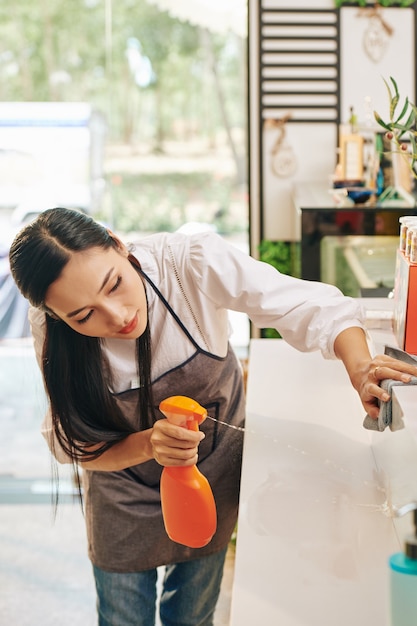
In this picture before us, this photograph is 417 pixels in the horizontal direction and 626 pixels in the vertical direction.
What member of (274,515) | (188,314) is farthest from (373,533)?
(188,314)

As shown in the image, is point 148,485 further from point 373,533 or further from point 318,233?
point 318,233

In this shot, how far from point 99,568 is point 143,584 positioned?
9 centimetres

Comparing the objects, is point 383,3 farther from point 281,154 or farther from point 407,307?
point 407,307

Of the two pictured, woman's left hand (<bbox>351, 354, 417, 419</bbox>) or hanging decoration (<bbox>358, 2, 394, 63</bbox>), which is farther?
hanging decoration (<bbox>358, 2, 394, 63</bbox>)

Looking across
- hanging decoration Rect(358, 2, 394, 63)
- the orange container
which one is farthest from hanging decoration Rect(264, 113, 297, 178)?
the orange container

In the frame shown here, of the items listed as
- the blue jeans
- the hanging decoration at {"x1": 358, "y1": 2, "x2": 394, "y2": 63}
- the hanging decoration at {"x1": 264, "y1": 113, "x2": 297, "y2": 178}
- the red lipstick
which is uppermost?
the hanging decoration at {"x1": 358, "y1": 2, "x2": 394, "y2": 63}

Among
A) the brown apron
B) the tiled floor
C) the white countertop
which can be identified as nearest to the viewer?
the white countertop

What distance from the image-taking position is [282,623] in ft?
3.59

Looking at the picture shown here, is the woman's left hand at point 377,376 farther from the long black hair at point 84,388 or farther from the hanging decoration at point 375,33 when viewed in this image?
the hanging decoration at point 375,33

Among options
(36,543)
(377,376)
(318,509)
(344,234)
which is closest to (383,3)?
(344,234)

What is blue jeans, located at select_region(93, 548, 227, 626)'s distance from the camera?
5.47ft

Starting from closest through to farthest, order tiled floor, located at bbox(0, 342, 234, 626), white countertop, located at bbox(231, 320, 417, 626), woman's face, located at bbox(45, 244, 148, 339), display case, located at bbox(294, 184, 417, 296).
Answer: white countertop, located at bbox(231, 320, 417, 626)
woman's face, located at bbox(45, 244, 148, 339)
tiled floor, located at bbox(0, 342, 234, 626)
display case, located at bbox(294, 184, 417, 296)

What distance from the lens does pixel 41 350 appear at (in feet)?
5.29

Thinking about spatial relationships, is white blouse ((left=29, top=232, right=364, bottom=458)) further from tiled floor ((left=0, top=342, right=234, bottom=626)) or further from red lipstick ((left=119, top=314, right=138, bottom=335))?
tiled floor ((left=0, top=342, right=234, bottom=626))
